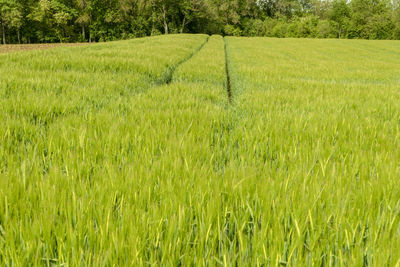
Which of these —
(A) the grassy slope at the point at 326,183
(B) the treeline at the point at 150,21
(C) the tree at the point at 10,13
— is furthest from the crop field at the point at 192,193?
(B) the treeline at the point at 150,21

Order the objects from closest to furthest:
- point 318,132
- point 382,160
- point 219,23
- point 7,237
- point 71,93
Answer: point 7,237 < point 382,160 < point 318,132 < point 71,93 < point 219,23

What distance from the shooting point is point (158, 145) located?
185cm

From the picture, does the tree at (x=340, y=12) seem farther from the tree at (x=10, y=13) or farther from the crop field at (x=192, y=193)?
the crop field at (x=192, y=193)

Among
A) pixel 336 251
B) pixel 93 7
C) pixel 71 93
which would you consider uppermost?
pixel 93 7

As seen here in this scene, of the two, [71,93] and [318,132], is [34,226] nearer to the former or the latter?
[318,132]

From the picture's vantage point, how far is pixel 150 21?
48875mm

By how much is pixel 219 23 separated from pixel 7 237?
62.8 metres

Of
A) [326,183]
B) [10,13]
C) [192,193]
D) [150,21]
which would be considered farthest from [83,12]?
[326,183]

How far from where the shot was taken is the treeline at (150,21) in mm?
43000

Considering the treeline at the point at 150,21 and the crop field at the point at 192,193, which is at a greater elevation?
the treeline at the point at 150,21

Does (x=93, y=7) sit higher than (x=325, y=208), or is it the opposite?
(x=93, y=7)

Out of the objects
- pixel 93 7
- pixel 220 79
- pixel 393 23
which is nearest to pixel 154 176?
pixel 220 79

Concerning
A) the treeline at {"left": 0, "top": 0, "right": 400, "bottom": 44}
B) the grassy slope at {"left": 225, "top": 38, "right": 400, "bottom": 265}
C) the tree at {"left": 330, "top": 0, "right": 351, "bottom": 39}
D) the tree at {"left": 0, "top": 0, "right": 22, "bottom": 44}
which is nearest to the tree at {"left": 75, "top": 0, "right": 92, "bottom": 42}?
the treeline at {"left": 0, "top": 0, "right": 400, "bottom": 44}

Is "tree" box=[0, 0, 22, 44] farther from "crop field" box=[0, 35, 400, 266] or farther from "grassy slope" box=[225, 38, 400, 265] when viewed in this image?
"grassy slope" box=[225, 38, 400, 265]
